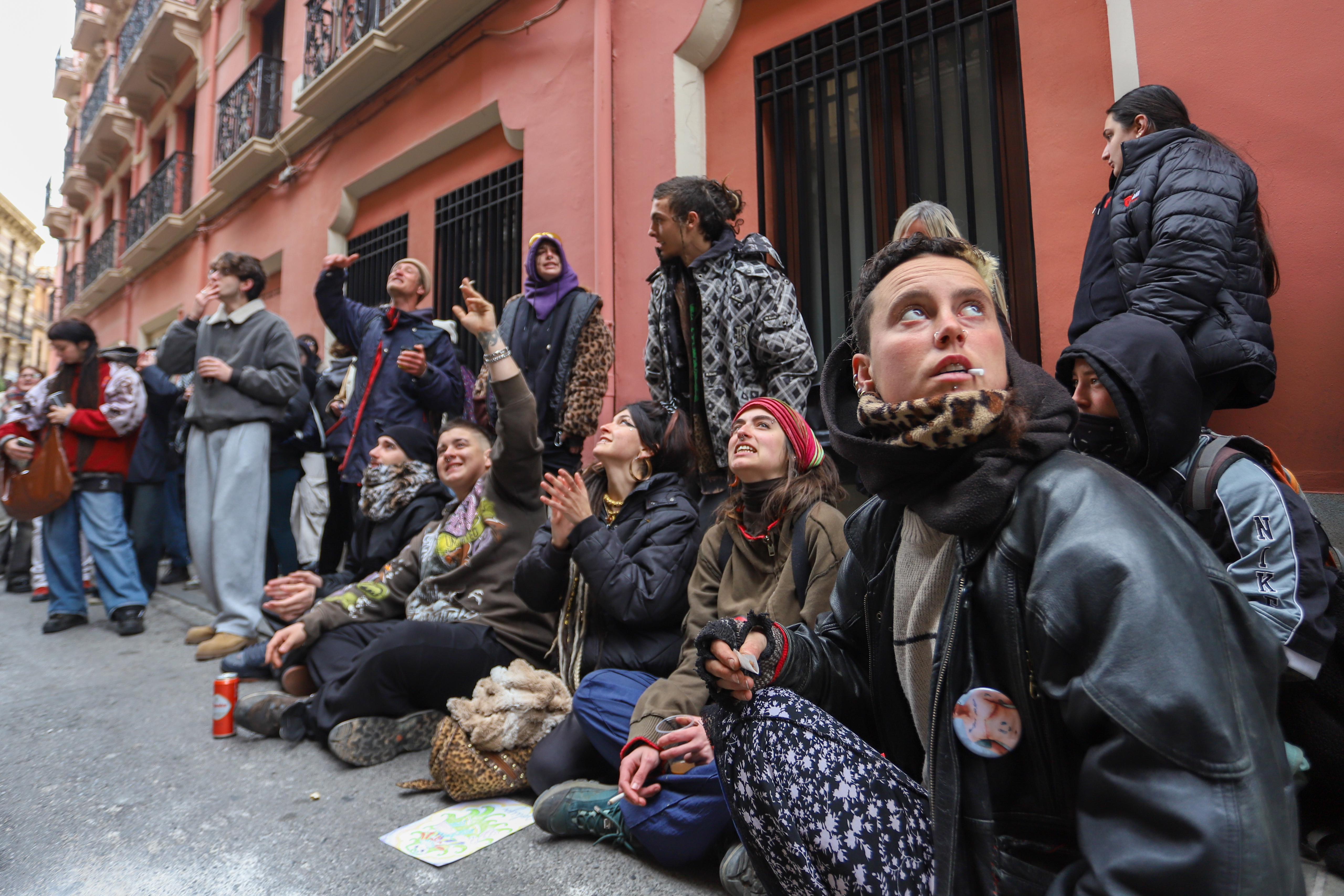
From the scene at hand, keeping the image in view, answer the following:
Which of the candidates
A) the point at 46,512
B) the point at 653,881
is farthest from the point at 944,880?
the point at 46,512

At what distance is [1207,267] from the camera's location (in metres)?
2.47

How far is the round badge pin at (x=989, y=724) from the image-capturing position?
45.7 inches

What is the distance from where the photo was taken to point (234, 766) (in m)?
3.06

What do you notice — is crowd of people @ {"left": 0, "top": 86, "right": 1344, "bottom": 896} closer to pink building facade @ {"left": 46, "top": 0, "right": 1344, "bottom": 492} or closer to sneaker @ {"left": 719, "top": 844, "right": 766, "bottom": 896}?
sneaker @ {"left": 719, "top": 844, "right": 766, "bottom": 896}

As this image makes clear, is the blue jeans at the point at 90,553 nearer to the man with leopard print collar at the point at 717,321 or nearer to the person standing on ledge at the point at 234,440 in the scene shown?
the person standing on ledge at the point at 234,440

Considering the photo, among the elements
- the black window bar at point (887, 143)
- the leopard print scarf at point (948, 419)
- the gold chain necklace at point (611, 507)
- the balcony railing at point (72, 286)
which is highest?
the balcony railing at point (72, 286)

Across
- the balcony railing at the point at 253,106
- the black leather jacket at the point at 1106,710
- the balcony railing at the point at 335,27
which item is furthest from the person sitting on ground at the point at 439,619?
the balcony railing at the point at 253,106

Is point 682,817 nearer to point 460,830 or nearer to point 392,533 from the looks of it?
point 460,830

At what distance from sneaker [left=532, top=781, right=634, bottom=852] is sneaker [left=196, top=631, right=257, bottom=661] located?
3.31 m

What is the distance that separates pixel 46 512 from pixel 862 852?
6647 millimetres

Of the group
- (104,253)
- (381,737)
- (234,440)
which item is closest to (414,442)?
(234,440)

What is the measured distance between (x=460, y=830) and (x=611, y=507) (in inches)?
54.9

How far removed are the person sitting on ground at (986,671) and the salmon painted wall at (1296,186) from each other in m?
2.12

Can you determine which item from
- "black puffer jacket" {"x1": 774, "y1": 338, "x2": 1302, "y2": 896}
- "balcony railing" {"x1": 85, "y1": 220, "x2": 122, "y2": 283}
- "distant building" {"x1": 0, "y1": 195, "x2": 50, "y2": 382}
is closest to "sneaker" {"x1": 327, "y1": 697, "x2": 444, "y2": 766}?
"black puffer jacket" {"x1": 774, "y1": 338, "x2": 1302, "y2": 896}
